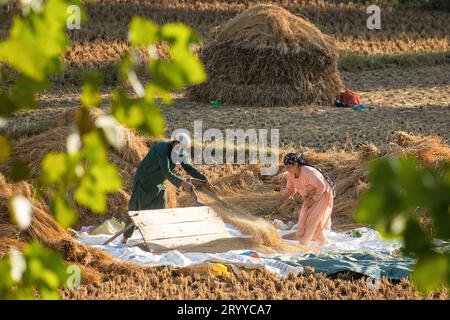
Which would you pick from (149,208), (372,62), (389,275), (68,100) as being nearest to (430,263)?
(389,275)

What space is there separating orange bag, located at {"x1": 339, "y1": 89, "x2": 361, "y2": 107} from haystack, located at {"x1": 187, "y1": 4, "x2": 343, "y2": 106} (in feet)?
1.12

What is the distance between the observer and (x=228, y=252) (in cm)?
858

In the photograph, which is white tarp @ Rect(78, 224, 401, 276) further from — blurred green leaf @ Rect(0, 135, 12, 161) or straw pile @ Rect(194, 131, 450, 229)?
blurred green leaf @ Rect(0, 135, 12, 161)

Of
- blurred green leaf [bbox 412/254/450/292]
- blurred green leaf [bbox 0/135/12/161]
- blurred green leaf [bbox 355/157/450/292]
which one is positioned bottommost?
blurred green leaf [bbox 412/254/450/292]

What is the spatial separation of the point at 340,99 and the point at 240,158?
6188 millimetres

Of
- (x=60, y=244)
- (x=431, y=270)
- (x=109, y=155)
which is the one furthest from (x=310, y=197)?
(x=431, y=270)

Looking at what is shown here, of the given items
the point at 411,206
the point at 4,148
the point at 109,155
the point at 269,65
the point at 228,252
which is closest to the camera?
the point at 411,206

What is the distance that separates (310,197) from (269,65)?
29.0 ft

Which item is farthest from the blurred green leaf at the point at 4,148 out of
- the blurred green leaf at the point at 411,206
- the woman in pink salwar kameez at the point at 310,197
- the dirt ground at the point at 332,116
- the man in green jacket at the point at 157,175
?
the dirt ground at the point at 332,116

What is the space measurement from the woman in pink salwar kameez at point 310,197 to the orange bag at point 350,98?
8.66 metres

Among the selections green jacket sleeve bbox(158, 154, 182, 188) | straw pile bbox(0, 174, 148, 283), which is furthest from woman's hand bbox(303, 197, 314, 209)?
straw pile bbox(0, 174, 148, 283)

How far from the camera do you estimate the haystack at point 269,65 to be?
59.8ft

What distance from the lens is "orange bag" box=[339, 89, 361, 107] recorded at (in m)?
18.2

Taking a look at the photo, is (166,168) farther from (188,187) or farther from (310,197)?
(310,197)
